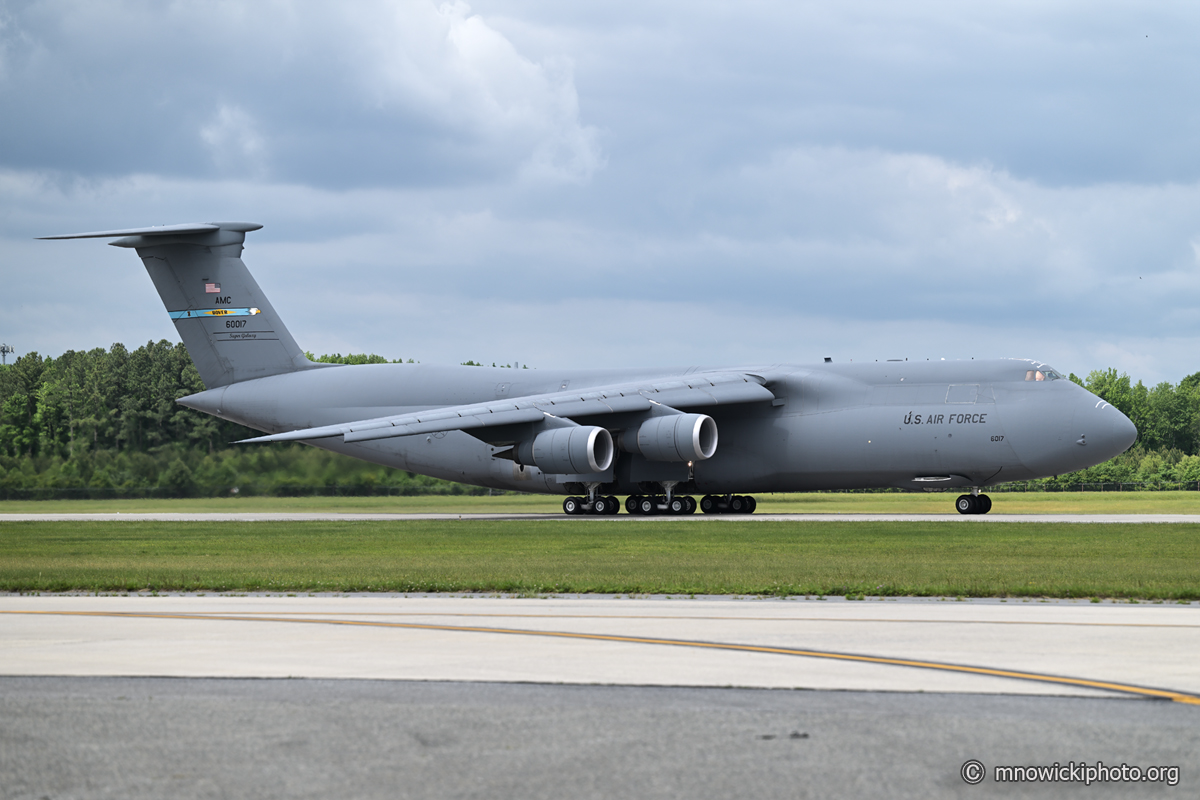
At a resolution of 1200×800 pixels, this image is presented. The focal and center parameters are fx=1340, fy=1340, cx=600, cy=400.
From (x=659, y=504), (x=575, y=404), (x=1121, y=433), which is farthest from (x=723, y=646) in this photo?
(x=659, y=504)

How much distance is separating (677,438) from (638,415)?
2002 millimetres

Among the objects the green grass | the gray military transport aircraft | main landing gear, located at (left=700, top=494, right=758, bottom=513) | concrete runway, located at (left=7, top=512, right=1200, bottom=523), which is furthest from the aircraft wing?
the green grass

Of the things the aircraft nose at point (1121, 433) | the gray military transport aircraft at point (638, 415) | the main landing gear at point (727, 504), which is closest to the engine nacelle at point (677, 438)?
the gray military transport aircraft at point (638, 415)

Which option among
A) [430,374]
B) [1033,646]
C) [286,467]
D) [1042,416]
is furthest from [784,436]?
[1033,646]

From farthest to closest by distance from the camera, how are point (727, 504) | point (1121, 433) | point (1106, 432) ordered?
point (727, 504) < point (1121, 433) < point (1106, 432)

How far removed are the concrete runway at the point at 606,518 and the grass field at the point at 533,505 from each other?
2002mm

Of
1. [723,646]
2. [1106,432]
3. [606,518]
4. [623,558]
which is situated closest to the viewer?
[723,646]

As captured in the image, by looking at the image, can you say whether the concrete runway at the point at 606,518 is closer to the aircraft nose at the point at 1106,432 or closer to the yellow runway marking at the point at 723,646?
the aircraft nose at the point at 1106,432

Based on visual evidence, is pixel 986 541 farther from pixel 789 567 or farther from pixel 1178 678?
pixel 1178 678

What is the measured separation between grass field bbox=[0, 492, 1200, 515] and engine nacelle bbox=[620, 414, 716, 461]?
16.9ft

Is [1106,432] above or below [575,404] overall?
below

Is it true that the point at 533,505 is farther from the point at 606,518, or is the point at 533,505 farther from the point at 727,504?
the point at 606,518

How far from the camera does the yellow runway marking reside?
8.33 meters

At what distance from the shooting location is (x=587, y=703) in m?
7.94
